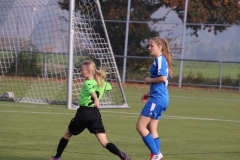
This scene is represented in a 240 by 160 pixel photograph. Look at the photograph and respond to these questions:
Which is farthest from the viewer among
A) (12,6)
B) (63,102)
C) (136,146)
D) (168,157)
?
(12,6)

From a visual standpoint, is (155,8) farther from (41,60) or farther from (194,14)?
(41,60)

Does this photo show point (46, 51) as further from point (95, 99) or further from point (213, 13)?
point (95, 99)

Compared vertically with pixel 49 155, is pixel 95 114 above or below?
above

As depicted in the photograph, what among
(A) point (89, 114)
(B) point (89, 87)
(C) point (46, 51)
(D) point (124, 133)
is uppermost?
(B) point (89, 87)

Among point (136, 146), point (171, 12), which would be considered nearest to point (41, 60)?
point (171, 12)

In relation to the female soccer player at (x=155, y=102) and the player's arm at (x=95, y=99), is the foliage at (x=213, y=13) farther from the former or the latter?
the player's arm at (x=95, y=99)

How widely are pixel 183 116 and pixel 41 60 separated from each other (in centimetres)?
1433

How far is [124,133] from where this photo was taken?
1241 cm

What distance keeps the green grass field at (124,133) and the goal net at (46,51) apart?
4.99 ft

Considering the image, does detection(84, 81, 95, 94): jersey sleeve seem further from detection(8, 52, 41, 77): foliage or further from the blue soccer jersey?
detection(8, 52, 41, 77): foliage

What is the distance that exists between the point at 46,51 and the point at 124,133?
1710 centimetres

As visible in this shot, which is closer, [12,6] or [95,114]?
[95,114]

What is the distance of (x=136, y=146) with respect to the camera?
35.3 ft

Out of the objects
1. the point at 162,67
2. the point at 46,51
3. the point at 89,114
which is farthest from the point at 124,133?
the point at 46,51
